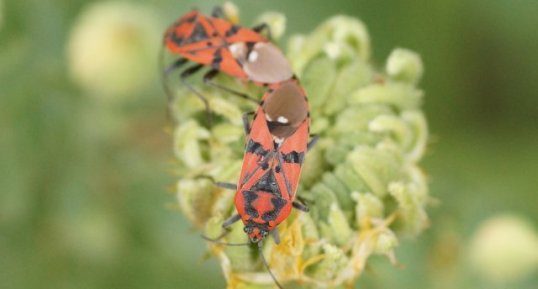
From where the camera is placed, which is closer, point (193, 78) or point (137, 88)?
point (193, 78)

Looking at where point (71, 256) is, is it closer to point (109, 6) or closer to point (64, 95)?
point (64, 95)

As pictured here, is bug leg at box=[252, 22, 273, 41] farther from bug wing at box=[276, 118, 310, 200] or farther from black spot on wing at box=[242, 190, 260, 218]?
black spot on wing at box=[242, 190, 260, 218]

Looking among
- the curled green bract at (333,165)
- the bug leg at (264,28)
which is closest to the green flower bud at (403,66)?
the curled green bract at (333,165)

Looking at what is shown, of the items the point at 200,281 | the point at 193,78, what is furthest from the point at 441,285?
the point at 193,78

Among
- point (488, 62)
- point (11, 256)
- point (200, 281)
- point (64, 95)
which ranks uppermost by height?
point (488, 62)

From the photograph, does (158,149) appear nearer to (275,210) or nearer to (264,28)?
(264,28)

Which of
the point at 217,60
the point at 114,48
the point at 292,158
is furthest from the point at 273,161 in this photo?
the point at 114,48
